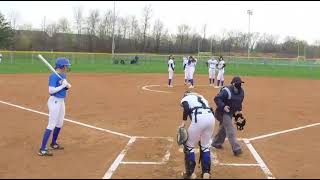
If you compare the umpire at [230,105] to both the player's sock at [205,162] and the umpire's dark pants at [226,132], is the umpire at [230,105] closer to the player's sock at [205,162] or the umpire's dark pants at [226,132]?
the umpire's dark pants at [226,132]

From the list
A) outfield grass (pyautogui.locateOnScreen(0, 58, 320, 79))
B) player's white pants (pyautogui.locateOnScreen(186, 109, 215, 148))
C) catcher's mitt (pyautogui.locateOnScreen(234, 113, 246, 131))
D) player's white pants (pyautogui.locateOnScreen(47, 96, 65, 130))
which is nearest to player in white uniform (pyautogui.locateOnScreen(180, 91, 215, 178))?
player's white pants (pyautogui.locateOnScreen(186, 109, 215, 148))

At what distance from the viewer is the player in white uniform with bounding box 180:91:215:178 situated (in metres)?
7.62

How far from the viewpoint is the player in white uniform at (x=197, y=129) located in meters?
7.62

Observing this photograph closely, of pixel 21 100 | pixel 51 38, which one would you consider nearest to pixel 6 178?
pixel 21 100

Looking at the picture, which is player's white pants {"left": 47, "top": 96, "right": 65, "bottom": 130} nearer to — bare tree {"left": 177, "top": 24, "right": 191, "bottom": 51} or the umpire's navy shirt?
the umpire's navy shirt

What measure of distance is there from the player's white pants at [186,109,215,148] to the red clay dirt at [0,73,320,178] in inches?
26.6

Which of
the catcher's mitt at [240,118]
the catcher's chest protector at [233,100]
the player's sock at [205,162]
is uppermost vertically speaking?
the catcher's chest protector at [233,100]

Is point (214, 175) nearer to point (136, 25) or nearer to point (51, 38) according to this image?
point (51, 38)

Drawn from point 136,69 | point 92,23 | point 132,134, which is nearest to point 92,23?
point 92,23

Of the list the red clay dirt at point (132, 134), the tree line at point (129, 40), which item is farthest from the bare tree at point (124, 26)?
the red clay dirt at point (132, 134)

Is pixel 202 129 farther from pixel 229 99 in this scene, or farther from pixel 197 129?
pixel 229 99

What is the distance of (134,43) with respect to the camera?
327 ft

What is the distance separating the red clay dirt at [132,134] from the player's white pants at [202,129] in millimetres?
676

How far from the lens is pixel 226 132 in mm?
9898
